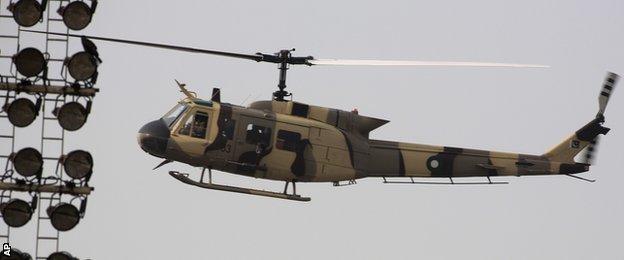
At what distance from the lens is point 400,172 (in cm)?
7162

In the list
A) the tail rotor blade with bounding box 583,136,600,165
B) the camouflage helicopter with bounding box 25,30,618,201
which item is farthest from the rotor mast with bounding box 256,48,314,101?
the tail rotor blade with bounding box 583,136,600,165

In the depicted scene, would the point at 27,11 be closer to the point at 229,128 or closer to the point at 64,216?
the point at 64,216

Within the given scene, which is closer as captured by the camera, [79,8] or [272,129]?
[79,8]

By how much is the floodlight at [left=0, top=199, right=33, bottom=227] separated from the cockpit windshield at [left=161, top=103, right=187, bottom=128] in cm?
1825

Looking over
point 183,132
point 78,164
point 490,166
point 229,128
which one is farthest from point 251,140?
point 78,164

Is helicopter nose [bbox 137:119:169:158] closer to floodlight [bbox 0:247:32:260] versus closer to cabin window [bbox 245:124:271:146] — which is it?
cabin window [bbox 245:124:271:146]

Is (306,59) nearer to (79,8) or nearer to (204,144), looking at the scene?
(204,144)

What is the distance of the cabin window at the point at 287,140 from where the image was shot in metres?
69.2

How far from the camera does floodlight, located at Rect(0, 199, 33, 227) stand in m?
50.7

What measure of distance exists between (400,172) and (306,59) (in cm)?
531

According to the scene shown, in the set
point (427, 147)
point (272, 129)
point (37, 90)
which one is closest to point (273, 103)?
point (272, 129)

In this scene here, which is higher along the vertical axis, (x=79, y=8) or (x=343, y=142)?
(x=79, y=8)

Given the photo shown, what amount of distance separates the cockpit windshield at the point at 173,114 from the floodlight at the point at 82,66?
17.7 meters

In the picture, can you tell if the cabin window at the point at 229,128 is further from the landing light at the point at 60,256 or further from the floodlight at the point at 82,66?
the landing light at the point at 60,256
